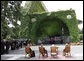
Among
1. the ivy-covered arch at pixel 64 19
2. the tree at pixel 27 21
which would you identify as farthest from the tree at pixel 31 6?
the ivy-covered arch at pixel 64 19

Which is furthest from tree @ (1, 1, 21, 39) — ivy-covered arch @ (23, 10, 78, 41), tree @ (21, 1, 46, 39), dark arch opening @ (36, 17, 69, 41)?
dark arch opening @ (36, 17, 69, 41)

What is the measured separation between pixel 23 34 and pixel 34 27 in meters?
2.42

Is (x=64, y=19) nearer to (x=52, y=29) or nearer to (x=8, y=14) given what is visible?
(x=52, y=29)

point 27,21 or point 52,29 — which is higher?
point 27,21

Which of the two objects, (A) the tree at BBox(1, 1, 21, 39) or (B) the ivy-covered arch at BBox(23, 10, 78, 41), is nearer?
(A) the tree at BBox(1, 1, 21, 39)

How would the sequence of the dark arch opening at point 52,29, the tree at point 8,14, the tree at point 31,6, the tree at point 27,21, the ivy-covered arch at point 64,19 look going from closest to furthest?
the tree at point 8,14, the ivy-covered arch at point 64,19, the tree at point 27,21, the tree at point 31,6, the dark arch opening at point 52,29

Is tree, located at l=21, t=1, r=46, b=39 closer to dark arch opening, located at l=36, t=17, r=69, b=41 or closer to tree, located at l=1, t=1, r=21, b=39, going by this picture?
dark arch opening, located at l=36, t=17, r=69, b=41

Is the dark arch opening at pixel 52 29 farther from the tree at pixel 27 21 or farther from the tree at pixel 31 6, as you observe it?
the tree at pixel 27 21

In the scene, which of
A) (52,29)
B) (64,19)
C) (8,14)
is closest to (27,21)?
(64,19)

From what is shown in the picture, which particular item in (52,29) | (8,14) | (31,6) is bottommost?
(52,29)

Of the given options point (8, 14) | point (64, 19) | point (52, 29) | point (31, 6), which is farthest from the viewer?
point (52, 29)

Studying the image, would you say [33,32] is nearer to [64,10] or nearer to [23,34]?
[23,34]

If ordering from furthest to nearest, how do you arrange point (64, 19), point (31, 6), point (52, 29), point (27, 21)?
1. point (52, 29)
2. point (31, 6)
3. point (27, 21)
4. point (64, 19)

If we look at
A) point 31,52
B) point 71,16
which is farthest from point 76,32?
point 31,52
